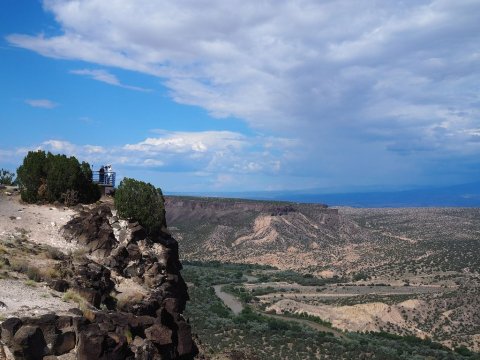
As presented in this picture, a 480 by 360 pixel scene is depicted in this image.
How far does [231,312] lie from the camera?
201 ft

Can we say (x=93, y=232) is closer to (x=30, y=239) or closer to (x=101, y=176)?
(x=30, y=239)

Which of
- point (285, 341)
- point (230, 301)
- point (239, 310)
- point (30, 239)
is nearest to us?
point (30, 239)

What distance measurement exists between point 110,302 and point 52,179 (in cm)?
1289

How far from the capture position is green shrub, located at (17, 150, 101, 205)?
3028 centimetres

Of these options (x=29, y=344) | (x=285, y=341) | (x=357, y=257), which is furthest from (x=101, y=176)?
(x=357, y=257)

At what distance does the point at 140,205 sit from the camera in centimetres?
2756

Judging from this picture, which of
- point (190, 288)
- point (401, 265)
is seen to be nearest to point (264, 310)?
point (190, 288)

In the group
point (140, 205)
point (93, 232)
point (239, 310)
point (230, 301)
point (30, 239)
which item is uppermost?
point (140, 205)

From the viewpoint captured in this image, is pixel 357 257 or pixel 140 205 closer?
pixel 140 205

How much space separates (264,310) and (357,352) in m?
24.3

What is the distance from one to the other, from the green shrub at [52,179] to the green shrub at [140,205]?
3.90 metres

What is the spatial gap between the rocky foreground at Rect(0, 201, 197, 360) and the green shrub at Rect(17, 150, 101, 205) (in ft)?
10.2

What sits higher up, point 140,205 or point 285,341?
point 140,205

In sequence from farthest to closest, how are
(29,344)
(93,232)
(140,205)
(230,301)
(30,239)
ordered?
1. (230,301)
2. (140,205)
3. (93,232)
4. (30,239)
5. (29,344)
